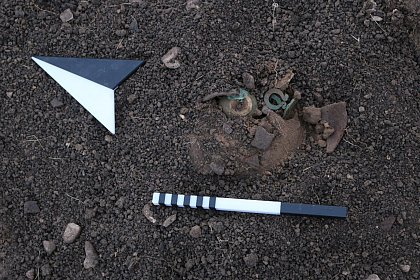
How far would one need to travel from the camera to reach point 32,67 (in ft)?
8.42

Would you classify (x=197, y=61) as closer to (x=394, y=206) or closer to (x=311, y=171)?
(x=311, y=171)

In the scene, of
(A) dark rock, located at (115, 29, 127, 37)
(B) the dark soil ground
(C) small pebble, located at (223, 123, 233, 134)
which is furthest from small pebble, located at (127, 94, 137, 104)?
(C) small pebble, located at (223, 123, 233, 134)

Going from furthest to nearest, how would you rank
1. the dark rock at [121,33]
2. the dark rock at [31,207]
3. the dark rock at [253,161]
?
1. the dark rock at [121,33]
2. the dark rock at [31,207]
3. the dark rock at [253,161]

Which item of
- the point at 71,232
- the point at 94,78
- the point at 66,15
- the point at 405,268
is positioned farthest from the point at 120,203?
the point at 405,268

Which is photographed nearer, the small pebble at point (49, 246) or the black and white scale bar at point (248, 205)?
the black and white scale bar at point (248, 205)

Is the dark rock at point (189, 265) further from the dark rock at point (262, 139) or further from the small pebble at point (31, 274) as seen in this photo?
A: the small pebble at point (31, 274)

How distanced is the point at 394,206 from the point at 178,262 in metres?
0.83

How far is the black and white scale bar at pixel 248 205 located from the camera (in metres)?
2.19

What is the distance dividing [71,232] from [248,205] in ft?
2.32

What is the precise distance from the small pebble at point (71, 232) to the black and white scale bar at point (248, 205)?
332 millimetres

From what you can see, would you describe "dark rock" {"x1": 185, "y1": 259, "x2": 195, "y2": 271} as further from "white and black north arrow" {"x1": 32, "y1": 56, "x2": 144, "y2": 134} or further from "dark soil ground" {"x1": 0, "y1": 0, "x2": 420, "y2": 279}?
"white and black north arrow" {"x1": 32, "y1": 56, "x2": 144, "y2": 134}

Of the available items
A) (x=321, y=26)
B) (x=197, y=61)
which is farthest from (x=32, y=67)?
(x=321, y=26)

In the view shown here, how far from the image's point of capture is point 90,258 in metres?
2.31

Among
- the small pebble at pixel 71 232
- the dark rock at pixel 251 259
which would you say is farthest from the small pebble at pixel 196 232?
the small pebble at pixel 71 232
